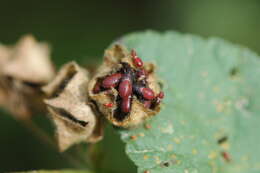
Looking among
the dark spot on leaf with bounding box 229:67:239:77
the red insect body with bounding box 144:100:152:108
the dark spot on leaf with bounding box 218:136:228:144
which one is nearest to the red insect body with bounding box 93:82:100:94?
the red insect body with bounding box 144:100:152:108

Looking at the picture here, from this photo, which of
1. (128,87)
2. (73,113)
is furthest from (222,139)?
(73,113)

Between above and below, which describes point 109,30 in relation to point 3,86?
above

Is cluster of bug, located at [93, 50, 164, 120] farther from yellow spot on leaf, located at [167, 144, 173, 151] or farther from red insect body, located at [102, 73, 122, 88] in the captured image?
yellow spot on leaf, located at [167, 144, 173, 151]

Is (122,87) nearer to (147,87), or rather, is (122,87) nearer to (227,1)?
(147,87)

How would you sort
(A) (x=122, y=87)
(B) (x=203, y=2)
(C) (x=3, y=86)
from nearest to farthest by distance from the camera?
(A) (x=122, y=87) < (C) (x=3, y=86) < (B) (x=203, y=2)

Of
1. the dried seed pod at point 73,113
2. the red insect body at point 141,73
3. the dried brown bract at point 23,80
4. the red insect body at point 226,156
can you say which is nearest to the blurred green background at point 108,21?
the dried brown bract at point 23,80

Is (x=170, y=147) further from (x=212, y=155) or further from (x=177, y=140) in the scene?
(x=212, y=155)

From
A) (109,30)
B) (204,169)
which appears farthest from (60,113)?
(109,30)
